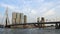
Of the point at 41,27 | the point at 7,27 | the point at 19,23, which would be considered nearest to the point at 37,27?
the point at 41,27

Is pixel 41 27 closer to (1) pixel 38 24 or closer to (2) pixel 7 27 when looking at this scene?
(1) pixel 38 24

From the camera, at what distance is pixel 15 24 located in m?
110

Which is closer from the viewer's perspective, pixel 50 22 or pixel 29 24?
pixel 50 22

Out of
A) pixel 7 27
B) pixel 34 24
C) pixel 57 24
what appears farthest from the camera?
pixel 7 27

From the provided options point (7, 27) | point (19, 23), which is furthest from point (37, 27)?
point (7, 27)

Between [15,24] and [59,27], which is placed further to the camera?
[15,24]

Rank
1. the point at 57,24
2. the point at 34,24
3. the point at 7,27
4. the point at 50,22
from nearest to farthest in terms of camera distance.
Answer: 1. the point at 57,24
2. the point at 50,22
3. the point at 34,24
4. the point at 7,27

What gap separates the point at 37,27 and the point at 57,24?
2600 cm

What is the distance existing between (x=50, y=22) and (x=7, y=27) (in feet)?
114

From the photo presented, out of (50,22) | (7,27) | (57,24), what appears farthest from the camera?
(7,27)

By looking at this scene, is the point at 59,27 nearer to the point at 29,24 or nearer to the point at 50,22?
the point at 50,22

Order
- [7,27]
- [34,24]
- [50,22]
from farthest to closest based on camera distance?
[7,27]
[34,24]
[50,22]

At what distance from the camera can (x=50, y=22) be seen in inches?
3713

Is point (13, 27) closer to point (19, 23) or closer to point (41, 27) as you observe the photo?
point (19, 23)
